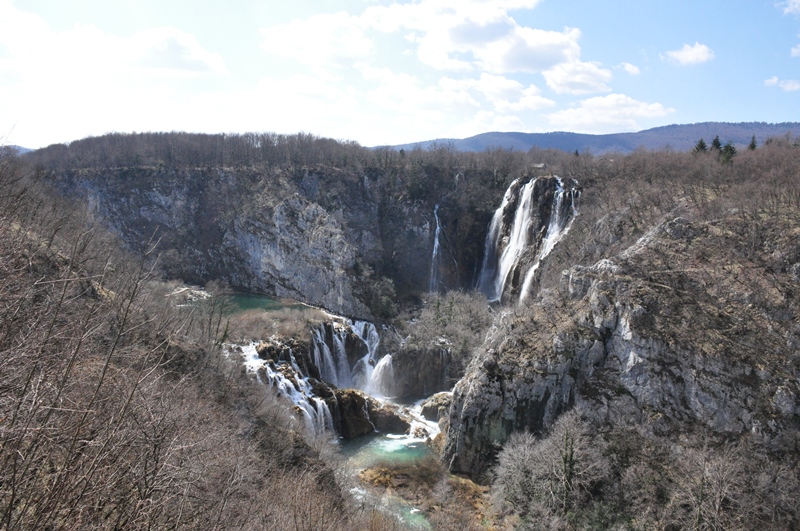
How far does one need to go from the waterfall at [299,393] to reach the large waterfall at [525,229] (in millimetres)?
22544

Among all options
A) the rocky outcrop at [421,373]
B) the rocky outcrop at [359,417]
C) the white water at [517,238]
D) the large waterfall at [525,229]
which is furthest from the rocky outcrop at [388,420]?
the white water at [517,238]

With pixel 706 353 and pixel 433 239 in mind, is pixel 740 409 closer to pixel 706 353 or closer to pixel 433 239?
pixel 706 353

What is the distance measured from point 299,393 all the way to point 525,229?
32960 millimetres

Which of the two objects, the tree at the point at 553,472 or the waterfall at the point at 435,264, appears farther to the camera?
the waterfall at the point at 435,264

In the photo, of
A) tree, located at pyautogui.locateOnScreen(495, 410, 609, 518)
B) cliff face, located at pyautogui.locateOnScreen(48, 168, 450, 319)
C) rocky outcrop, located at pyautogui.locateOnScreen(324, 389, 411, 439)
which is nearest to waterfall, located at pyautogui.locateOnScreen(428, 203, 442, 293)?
cliff face, located at pyautogui.locateOnScreen(48, 168, 450, 319)

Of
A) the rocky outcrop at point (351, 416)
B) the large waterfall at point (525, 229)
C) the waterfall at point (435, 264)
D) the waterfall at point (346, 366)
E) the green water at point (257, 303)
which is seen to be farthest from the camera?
the waterfall at point (435, 264)

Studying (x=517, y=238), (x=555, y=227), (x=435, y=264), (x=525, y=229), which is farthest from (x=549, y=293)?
(x=435, y=264)

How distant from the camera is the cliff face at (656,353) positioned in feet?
78.4

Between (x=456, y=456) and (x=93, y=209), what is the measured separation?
66186 mm

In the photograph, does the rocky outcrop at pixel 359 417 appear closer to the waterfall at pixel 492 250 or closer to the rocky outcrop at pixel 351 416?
the rocky outcrop at pixel 351 416

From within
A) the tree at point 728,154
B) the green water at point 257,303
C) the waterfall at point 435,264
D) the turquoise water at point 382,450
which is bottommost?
the turquoise water at point 382,450

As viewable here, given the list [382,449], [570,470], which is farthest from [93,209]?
[570,470]

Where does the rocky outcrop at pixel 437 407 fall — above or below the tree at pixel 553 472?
below

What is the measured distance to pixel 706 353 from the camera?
2509cm
